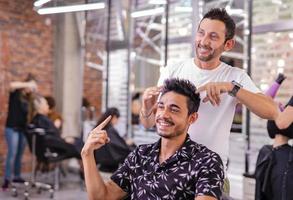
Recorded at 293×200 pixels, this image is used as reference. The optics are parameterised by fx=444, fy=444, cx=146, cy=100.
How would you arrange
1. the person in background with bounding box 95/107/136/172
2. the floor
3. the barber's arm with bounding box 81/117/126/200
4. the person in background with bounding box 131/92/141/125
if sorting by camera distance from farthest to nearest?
the person in background with bounding box 131/92/141/125 → the floor → the person in background with bounding box 95/107/136/172 → the barber's arm with bounding box 81/117/126/200

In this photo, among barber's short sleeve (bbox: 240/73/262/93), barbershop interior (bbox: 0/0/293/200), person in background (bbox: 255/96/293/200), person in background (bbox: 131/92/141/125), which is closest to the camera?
barber's short sleeve (bbox: 240/73/262/93)

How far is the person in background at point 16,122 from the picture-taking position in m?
5.55

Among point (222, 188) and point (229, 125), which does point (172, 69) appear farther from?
point (222, 188)

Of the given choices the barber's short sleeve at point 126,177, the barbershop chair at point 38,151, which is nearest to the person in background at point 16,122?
the barbershop chair at point 38,151

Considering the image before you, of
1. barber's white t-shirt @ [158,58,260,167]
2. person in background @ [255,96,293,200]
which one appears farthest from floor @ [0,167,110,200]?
barber's white t-shirt @ [158,58,260,167]

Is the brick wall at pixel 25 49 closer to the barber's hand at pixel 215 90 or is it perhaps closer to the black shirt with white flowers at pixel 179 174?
the black shirt with white flowers at pixel 179 174

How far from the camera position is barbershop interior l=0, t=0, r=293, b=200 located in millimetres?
5016

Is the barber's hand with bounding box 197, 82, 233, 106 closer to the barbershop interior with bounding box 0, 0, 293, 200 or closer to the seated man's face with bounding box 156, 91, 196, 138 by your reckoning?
the seated man's face with bounding box 156, 91, 196, 138

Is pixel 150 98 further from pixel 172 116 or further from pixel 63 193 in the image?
pixel 63 193

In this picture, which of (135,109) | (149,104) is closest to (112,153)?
(135,109)

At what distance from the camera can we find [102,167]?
528cm

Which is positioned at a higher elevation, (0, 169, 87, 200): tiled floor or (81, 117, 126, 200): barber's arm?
(81, 117, 126, 200): barber's arm

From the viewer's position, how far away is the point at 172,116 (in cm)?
182

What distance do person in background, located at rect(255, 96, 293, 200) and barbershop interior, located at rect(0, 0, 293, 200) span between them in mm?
866
